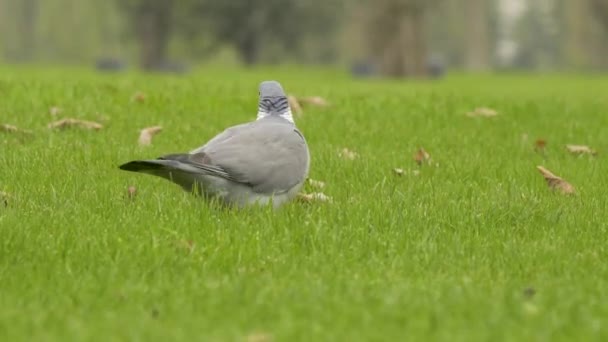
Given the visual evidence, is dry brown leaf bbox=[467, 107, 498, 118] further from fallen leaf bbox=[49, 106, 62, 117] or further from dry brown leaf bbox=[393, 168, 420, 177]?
fallen leaf bbox=[49, 106, 62, 117]

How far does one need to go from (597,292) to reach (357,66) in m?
24.5

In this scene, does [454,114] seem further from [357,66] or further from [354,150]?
[357,66]

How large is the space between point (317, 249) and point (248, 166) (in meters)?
0.60

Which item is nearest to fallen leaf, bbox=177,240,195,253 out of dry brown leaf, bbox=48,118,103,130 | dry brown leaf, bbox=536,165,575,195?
dry brown leaf, bbox=536,165,575,195

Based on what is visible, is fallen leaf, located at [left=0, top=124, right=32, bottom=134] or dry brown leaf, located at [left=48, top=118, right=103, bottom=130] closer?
fallen leaf, located at [left=0, top=124, right=32, bottom=134]

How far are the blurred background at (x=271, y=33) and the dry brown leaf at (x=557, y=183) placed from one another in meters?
16.7

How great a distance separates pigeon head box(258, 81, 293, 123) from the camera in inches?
209

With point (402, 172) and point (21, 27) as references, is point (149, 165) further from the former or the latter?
point (21, 27)

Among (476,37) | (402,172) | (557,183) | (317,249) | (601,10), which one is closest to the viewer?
(317,249)

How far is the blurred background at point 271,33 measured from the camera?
2427 centimetres

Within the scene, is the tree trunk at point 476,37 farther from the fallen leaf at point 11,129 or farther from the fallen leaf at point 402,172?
the fallen leaf at point 402,172

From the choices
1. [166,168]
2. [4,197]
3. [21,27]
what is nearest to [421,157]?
[166,168]

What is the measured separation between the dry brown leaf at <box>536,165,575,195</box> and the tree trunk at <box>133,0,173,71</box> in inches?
1408

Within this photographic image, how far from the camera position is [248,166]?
15.9 feet
